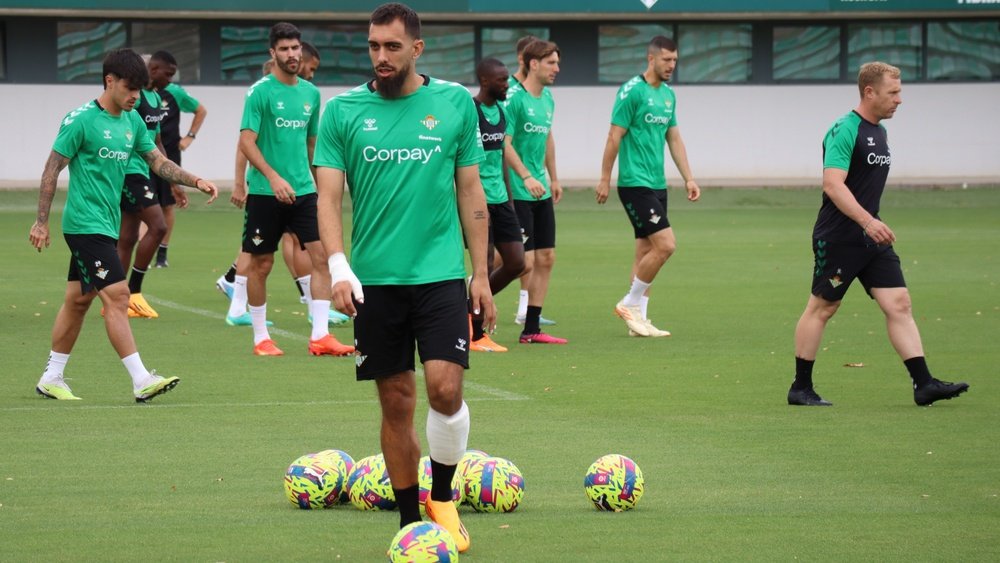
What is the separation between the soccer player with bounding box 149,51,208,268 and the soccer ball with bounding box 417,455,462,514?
9667mm

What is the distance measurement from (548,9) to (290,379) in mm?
22685

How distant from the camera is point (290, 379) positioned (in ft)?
36.9

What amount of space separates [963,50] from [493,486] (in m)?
31.0

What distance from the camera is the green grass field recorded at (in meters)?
6.58

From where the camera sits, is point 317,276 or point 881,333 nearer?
point 317,276

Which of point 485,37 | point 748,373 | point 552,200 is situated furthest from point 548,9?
point 748,373

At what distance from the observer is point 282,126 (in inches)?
497

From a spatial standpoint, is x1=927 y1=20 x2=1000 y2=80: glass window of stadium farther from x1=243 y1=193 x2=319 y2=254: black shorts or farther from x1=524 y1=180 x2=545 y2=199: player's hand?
x1=243 y1=193 x2=319 y2=254: black shorts

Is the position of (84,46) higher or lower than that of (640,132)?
higher

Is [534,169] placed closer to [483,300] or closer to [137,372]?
[137,372]

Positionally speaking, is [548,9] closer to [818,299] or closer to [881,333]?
[881,333]

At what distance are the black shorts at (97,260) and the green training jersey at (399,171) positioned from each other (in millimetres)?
3837

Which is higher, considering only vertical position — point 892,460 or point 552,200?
point 552,200

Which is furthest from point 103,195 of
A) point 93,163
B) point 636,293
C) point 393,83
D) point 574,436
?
point 636,293
